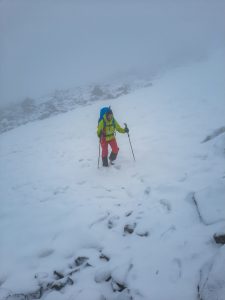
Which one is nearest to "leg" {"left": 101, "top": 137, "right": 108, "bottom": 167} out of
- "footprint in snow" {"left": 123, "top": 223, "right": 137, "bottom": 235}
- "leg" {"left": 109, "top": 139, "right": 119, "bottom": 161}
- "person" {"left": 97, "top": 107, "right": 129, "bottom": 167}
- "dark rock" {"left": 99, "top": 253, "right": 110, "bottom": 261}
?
"person" {"left": 97, "top": 107, "right": 129, "bottom": 167}

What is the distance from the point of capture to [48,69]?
544ft

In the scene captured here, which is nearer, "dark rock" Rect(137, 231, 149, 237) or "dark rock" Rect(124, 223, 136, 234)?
"dark rock" Rect(137, 231, 149, 237)

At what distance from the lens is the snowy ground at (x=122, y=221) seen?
468 cm

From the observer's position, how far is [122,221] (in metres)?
6.49

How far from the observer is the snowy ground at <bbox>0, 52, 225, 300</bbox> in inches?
184

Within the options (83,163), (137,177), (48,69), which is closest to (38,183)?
(83,163)

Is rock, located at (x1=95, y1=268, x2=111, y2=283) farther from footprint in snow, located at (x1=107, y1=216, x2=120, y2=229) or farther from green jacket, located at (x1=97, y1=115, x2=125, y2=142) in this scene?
green jacket, located at (x1=97, y1=115, x2=125, y2=142)

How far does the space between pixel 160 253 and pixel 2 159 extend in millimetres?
12584

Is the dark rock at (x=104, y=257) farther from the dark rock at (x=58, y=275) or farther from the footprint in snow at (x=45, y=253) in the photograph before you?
the footprint in snow at (x=45, y=253)

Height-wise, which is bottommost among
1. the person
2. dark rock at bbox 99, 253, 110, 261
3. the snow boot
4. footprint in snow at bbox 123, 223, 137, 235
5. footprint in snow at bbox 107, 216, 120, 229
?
dark rock at bbox 99, 253, 110, 261

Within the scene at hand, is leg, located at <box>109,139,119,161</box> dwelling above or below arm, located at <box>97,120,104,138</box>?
below

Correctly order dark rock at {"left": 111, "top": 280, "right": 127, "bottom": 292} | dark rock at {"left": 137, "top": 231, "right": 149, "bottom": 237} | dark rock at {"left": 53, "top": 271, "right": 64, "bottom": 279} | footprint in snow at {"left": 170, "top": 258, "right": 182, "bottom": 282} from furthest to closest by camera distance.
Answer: dark rock at {"left": 137, "top": 231, "right": 149, "bottom": 237}, dark rock at {"left": 53, "top": 271, "right": 64, "bottom": 279}, dark rock at {"left": 111, "top": 280, "right": 127, "bottom": 292}, footprint in snow at {"left": 170, "top": 258, "right": 182, "bottom": 282}

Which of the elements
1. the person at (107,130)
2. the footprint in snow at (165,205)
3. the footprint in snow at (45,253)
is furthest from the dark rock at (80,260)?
the person at (107,130)

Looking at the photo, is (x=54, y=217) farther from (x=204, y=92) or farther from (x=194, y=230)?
(x=204, y=92)
